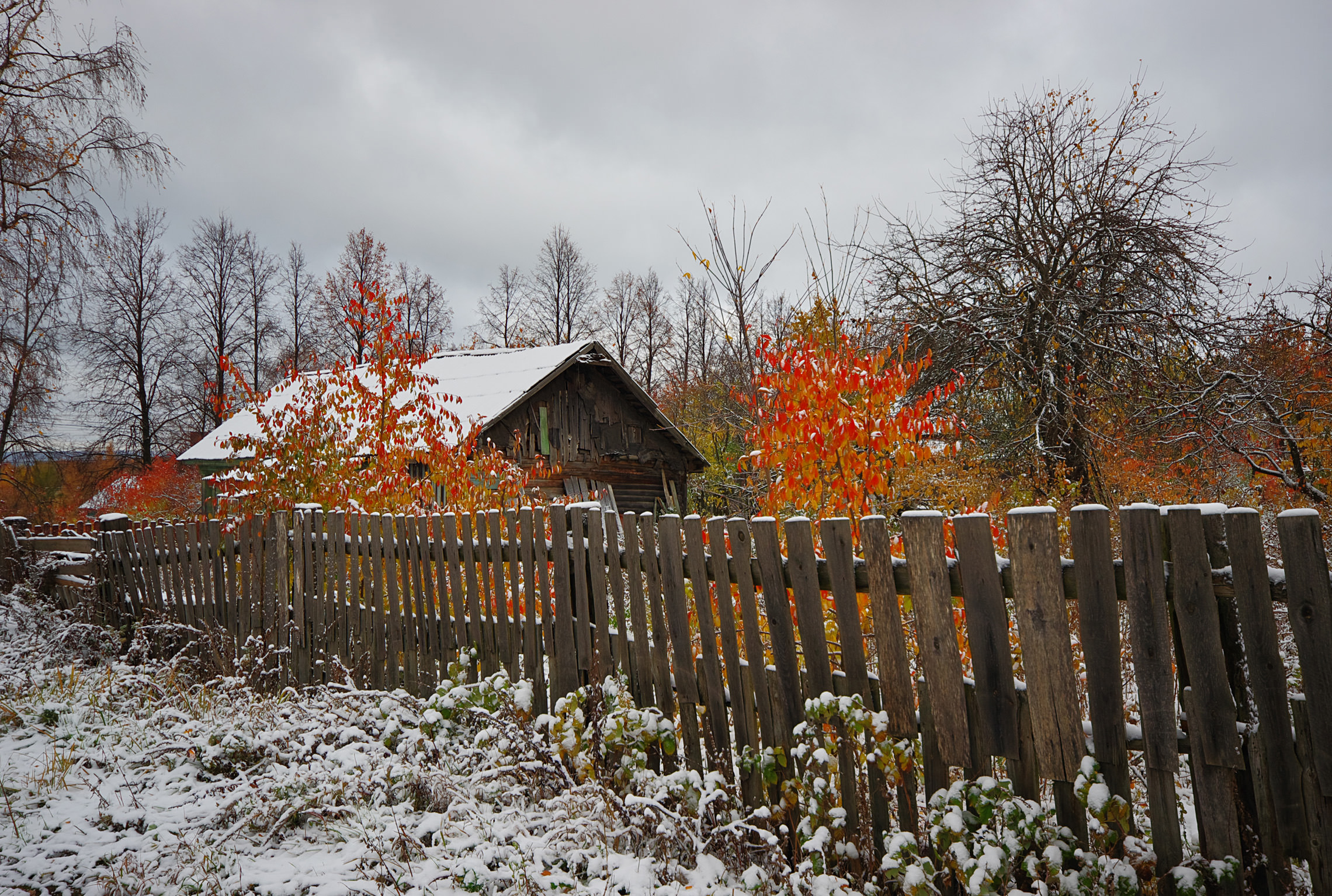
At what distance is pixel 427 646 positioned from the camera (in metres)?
4.71

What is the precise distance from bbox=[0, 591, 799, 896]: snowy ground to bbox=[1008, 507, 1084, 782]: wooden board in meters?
0.90

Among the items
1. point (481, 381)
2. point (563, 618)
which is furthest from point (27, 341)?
point (563, 618)

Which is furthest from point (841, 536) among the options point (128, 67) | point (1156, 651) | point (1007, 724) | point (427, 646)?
point (128, 67)

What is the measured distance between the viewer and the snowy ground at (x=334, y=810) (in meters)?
2.67

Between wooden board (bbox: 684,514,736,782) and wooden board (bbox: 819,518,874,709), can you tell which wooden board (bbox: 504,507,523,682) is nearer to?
wooden board (bbox: 684,514,736,782)

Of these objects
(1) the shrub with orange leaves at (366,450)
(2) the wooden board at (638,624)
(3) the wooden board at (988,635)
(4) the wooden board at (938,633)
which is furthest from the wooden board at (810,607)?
(1) the shrub with orange leaves at (366,450)

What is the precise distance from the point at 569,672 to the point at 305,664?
3029mm

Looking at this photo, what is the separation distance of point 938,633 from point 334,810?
8.49 feet

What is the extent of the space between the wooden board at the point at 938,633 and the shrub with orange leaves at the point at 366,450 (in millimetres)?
5047

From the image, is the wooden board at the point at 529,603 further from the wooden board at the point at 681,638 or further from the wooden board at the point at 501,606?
the wooden board at the point at 681,638

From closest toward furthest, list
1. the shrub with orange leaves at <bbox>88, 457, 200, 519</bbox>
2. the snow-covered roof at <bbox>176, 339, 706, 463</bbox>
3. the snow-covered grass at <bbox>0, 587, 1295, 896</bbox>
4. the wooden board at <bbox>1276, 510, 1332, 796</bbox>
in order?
the wooden board at <bbox>1276, 510, 1332, 796</bbox>
the snow-covered grass at <bbox>0, 587, 1295, 896</bbox>
the snow-covered roof at <bbox>176, 339, 706, 463</bbox>
the shrub with orange leaves at <bbox>88, 457, 200, 519</bbox>

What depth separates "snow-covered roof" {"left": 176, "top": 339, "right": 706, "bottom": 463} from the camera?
13719 millimetres

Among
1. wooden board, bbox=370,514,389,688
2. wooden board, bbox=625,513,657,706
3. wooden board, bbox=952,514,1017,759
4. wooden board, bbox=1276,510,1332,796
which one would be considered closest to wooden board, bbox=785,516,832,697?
wooden board, bbox=952,514,1017,759

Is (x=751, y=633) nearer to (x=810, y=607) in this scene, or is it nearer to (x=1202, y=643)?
(x=810, y=607)
